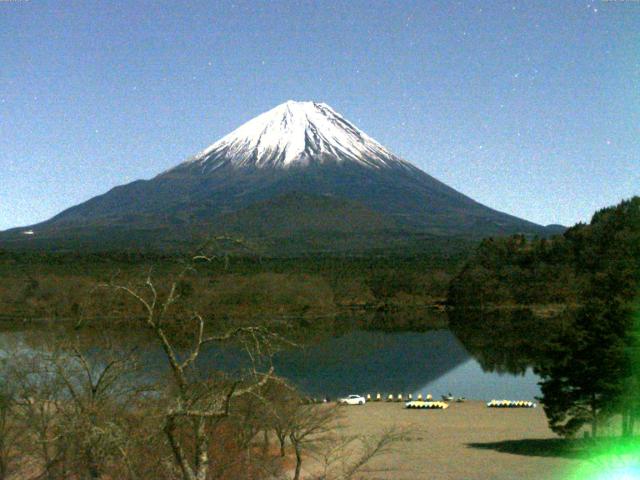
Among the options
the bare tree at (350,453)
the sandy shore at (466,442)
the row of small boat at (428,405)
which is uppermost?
the bare tree at (350,453)

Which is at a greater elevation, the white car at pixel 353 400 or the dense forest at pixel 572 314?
the dense forest at pixel 572 314

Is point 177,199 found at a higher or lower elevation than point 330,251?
higher

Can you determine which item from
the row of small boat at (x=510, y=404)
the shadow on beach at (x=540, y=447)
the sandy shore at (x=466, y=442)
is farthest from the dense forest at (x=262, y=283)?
the shadow on beach at (x=540, y=447)

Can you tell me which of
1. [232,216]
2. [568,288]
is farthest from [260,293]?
[232,216]

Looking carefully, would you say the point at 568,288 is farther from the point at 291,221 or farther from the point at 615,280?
the point at 291,221

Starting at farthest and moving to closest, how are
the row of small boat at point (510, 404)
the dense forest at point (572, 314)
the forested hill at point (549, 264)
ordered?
the forested hill at point (549, 264) < the row of small boat at point (510, 404) < the dense forest at point (572, 314)

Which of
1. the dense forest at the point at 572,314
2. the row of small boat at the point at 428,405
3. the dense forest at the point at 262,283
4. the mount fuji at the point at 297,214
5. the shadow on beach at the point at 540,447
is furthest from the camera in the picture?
the mount fuji at the point at 297,214

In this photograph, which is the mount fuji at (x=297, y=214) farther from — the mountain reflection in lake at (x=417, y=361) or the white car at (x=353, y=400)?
the white car at (x=353, y=400)
